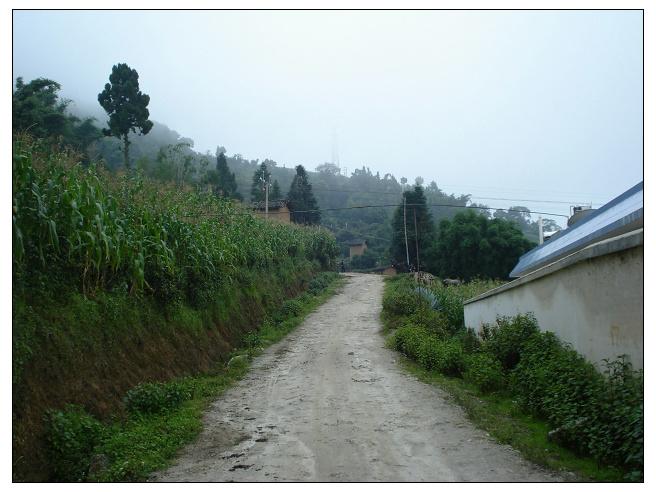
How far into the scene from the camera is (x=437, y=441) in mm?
6262

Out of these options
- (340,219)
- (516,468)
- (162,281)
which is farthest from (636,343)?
(340,219)

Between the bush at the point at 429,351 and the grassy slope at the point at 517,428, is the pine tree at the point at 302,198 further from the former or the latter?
the grassy slope at the point at 517,428

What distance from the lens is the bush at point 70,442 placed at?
5.37 metres

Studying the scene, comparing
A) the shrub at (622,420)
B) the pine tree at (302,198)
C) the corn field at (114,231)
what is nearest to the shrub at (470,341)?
the shrub at (622,420)

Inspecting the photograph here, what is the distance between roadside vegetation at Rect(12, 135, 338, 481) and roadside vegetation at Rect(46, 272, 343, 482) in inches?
5.0

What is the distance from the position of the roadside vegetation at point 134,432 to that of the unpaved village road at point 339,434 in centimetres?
28

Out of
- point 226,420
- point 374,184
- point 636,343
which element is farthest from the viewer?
point 374,184

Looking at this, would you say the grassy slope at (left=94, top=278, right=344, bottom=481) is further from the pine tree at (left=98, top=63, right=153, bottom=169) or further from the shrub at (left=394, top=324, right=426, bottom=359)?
the pine tree at (left=98, top=63, right=153, bottom=169)

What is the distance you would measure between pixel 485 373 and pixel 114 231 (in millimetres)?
7013

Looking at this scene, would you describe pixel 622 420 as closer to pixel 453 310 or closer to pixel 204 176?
pixel 453 310

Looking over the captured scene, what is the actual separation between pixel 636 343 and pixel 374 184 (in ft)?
258

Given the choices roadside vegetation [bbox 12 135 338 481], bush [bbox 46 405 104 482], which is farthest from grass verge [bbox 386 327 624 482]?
roadside vegetation [bbox 12 135 338 481]

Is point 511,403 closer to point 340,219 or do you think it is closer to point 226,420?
point 226,420

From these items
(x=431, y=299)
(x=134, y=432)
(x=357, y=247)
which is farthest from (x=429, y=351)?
(x=357, y=247)
